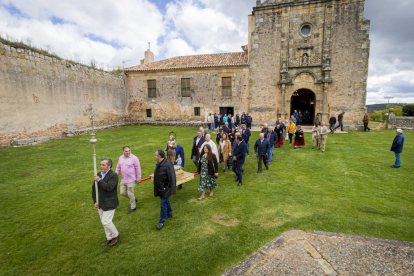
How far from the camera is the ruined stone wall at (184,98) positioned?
67.6 ft

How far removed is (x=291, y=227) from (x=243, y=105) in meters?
16.8

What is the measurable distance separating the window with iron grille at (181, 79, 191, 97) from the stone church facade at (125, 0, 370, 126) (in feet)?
0.31

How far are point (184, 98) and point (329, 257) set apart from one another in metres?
19.6

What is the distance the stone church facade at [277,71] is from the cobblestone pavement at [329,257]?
52.8 feet

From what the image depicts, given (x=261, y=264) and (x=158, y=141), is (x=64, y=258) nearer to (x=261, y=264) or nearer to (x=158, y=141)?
(x=261, y=264)

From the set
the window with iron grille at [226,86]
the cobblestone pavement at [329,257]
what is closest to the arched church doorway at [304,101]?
the window with iron grille at [226,86]

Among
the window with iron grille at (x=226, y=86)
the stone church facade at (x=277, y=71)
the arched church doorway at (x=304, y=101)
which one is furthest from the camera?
the arched church doorway at (x=304, y=101)

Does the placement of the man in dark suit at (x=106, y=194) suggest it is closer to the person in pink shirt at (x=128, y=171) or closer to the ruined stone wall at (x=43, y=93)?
the person in pink shirt at (x=128, y=171)

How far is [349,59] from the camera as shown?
58.4 ft

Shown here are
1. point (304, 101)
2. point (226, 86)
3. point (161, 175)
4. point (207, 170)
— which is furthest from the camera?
point (304, 101)

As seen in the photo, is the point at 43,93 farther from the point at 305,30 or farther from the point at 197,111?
the point at 305,30

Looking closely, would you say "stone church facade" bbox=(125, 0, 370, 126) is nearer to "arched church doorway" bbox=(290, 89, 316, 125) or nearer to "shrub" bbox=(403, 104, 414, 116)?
"arched church doorway" bbox=(290, 89, 316, 125)

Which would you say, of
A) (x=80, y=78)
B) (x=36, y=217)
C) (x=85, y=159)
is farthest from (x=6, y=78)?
(x=36, y=217)

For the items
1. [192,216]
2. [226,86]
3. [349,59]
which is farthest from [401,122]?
[192,216]
